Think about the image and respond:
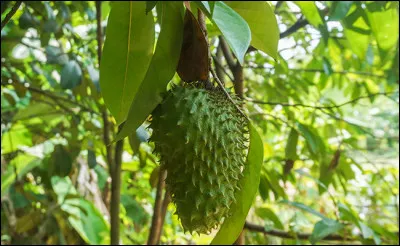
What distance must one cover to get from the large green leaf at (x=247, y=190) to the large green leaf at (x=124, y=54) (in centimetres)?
24

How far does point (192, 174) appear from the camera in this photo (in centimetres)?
73

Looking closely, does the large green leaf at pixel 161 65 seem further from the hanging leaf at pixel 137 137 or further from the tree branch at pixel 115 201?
the tree branch at pixel 115 201

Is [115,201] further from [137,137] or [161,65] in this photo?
[161,65]

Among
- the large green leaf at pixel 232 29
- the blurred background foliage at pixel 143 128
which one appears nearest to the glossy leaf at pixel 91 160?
the blurred background foliage at pixel 143 128

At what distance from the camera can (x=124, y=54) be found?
2.09ft

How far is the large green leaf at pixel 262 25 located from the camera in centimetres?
68

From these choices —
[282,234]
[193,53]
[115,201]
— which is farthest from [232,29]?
[282,234]

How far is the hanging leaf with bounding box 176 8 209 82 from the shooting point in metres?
0.66

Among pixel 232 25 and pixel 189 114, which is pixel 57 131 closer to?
pixel 189 114

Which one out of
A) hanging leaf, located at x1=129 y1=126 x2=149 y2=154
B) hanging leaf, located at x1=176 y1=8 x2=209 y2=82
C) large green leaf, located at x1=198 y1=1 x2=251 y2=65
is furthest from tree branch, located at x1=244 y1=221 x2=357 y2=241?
large green leaf, located at x1=198 y1=1 x2=251 y2=65

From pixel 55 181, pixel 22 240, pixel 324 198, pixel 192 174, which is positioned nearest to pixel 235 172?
pixel 192 174

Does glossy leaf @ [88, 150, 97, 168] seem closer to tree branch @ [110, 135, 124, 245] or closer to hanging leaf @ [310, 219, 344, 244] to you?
tree branch @ [110, 135, 124, 245]

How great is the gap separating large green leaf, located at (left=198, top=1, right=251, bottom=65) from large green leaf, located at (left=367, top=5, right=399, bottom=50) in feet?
3.05

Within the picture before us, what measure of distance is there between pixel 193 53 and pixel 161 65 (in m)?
0.05
